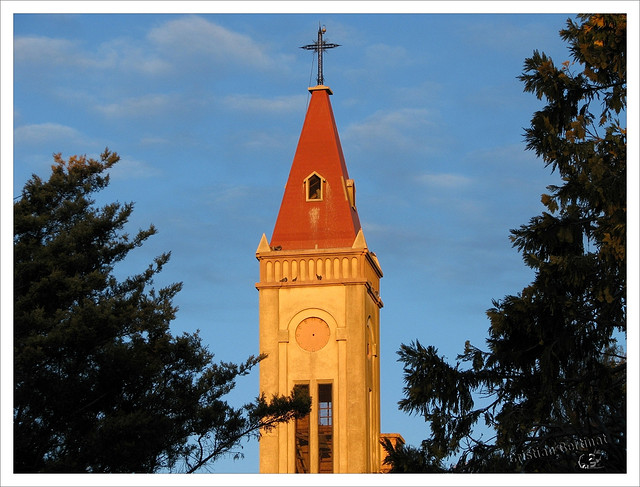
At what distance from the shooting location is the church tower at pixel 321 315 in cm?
4153

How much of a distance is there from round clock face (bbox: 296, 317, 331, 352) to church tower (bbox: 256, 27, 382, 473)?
0.12ft

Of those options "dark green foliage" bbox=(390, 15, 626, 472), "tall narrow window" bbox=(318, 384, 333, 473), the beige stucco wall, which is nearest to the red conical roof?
the beige stucco wall

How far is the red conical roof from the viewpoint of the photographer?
1735 inches

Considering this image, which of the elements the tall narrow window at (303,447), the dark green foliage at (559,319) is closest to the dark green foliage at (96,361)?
the dark green foliage at (559,319)

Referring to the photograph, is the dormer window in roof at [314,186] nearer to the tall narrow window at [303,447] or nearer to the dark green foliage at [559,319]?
the tall narrow window at [303,447]

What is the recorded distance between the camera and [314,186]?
1767 inches

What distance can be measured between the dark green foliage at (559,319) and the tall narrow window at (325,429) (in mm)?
25888

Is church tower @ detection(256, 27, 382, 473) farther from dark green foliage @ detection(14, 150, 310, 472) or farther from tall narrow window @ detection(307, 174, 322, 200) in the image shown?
dark green foliage @ detection(14, 150, 310, 472)

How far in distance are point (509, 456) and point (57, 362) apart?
31.7 ft

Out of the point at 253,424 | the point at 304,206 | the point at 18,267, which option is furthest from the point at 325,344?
the point at 18,267

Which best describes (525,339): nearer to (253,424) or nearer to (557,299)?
(557,299)

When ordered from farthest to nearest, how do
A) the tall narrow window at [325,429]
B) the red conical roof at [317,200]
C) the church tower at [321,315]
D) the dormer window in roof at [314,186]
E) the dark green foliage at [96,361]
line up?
the dormer window in roof at [314,186] < the red conical roof at [317,200] < the church tower at [321,315] < the tall narrow window at [325,429] < the dark green foliage at [96,361]
